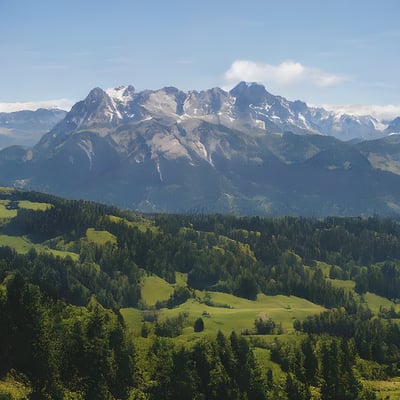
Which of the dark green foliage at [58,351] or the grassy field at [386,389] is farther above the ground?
the dark green foliage at [58,351]

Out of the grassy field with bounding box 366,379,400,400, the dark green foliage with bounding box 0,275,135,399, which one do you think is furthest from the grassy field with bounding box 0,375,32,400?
the grassy field with bounding box 366,379,400,400

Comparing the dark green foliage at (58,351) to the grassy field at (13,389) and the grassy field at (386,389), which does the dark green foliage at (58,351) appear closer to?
the grassy field at (13,389)

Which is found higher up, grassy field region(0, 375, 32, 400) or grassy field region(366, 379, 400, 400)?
grassy field region(0, 375, 32, 400)

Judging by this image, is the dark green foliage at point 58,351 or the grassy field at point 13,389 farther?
the dark green foliage at point 58,351

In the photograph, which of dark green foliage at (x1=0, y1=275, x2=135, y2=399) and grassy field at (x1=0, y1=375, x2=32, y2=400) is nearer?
grassy field at (x1=0, y1=375, x2=32, y2=400)

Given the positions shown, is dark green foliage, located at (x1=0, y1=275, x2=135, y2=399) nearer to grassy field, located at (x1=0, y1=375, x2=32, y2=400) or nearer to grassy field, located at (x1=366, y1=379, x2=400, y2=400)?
grassy field, located at (x1=0, y1=375, x2=32, y2=400)

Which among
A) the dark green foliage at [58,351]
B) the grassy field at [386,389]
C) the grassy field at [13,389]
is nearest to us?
the grassy field at [13,389]

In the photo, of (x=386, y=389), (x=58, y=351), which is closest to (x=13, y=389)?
(x=58, y=351)

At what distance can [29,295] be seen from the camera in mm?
110375

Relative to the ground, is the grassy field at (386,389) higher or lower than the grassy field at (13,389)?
lower

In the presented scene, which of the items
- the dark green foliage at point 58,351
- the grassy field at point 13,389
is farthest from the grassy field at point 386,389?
the grassy field at point 13,389

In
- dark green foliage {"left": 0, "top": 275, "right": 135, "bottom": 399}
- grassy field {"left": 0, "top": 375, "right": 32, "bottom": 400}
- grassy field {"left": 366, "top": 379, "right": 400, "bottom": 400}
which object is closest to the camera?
grassy field {"left": 0, "top": 375, "right": 32, "bottom": 400}

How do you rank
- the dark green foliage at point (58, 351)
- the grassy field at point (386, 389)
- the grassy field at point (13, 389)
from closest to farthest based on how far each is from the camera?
the grassy field at point (13, 389), the dark green foliage at point (58, 351), the grassy field at point (386, 389)

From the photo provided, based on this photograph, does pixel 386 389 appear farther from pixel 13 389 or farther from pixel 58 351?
pixel 13 389
